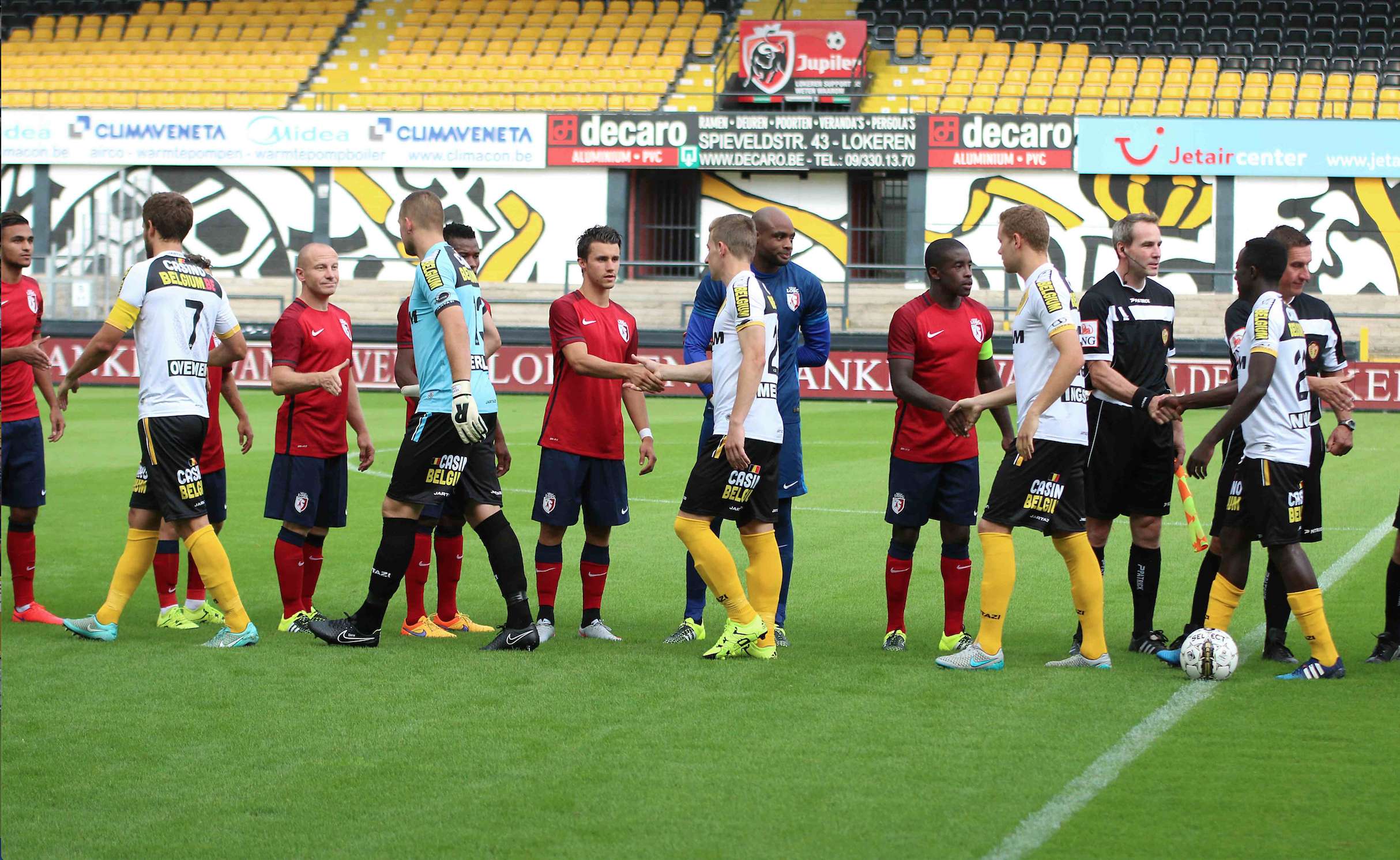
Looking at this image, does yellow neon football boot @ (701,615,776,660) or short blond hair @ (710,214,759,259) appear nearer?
short blond hair @ (710,214,759,259)

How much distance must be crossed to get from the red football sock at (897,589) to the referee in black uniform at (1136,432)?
3.11ft

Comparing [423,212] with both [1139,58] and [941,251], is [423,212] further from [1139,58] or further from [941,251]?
[1139,58]

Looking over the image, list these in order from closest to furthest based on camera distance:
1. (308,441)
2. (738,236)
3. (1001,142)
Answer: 1. (738,236)
2. (308,441)
3. (1001,142)

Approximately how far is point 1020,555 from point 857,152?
22.9 m

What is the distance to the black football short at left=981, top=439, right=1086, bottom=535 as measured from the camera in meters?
6.26

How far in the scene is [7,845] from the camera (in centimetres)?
409

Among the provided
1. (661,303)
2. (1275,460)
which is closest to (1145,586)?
(1275,460)

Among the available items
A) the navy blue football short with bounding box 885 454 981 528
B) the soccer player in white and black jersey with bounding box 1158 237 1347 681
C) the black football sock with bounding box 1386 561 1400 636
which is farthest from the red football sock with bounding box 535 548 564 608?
the black football sock with bounding box 1386 561 1400 636

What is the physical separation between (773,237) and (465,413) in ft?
5.51

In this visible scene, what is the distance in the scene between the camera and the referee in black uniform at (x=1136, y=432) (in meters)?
7.01

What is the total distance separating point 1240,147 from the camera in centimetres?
3069

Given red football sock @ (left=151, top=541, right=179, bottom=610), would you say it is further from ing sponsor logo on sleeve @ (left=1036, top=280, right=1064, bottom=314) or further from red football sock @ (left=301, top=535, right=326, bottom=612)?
ing sponsor logo on sleeve @ (left=1036, top=280, right=1064, bottom=314)

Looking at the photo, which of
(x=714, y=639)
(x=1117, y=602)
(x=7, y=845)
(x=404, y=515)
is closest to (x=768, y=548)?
(x=714, y=639)

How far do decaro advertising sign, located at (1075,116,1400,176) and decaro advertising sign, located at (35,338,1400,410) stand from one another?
8963 mm
